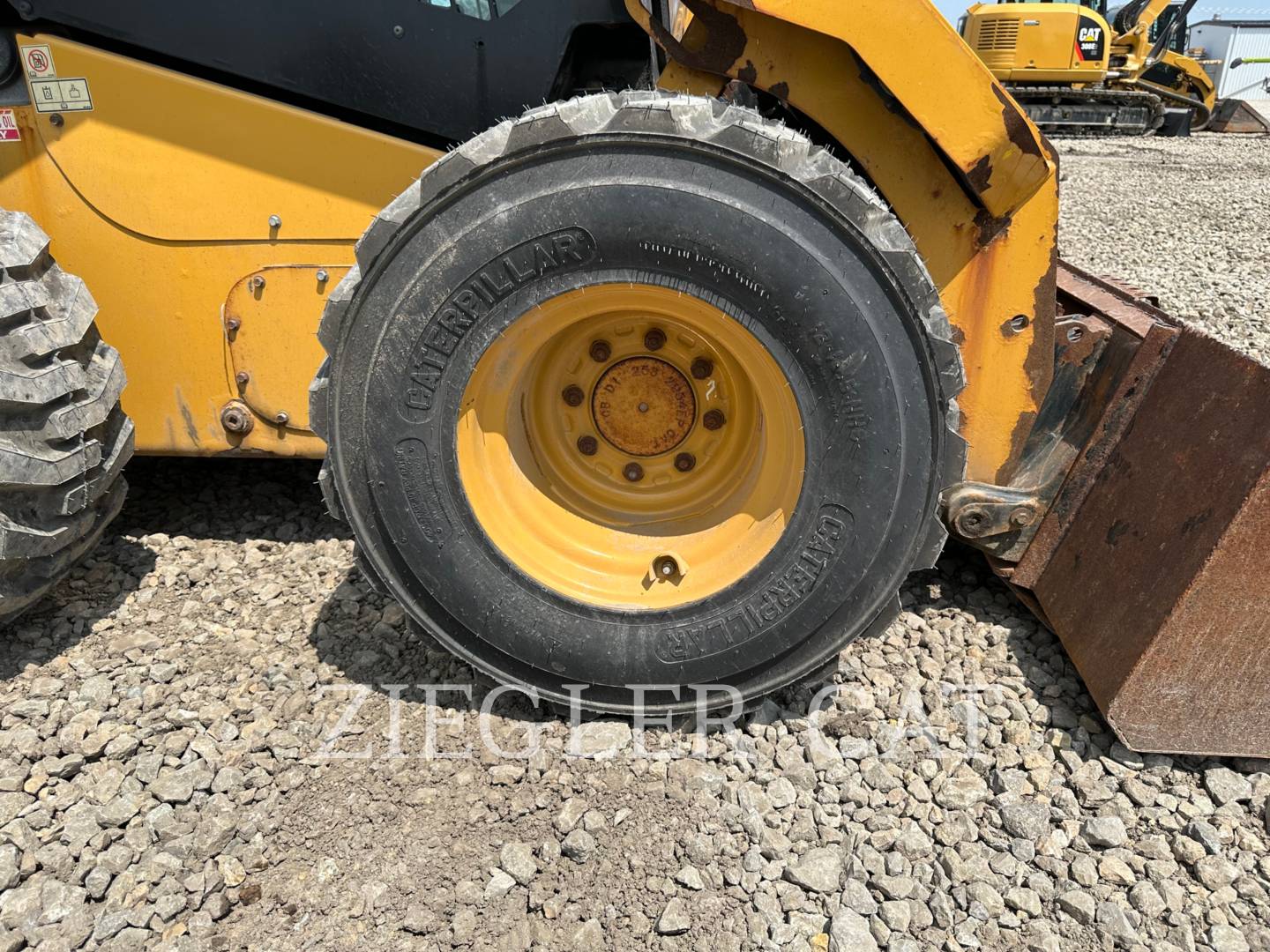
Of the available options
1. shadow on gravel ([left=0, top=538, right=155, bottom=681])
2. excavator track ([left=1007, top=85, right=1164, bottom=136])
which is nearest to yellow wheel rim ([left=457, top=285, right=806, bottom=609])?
shadow on gravel ([left=0, top=538, right=155, bottom=681])

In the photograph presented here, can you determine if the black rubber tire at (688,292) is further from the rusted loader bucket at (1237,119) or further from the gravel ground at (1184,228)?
the rusted loader bucket at (1237,119)

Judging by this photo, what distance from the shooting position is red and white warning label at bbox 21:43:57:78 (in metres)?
2.37

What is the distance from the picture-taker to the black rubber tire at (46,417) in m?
2.11

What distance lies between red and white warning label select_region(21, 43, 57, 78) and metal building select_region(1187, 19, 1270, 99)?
3941 cm

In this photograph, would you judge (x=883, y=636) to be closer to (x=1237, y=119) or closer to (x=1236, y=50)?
(x=1237, y=119)

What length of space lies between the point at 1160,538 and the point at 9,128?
3.05 metres

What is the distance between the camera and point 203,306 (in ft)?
8.30

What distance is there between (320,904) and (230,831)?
0.29 metres

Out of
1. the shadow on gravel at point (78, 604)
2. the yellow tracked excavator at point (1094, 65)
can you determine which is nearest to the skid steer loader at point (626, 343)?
the shadow on gravel at point (78, 604)

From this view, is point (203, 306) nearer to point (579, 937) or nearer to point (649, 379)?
point (649, 379)

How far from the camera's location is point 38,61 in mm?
2377

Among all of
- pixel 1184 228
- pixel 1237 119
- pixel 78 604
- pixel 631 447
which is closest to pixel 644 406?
pixel 631 447

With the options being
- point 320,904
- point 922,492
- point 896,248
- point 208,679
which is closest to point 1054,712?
point 922,492

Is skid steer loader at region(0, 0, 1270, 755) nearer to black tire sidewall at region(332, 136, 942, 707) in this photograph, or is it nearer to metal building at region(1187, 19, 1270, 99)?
black tire sidewall at region(332, 136, 942, 707)
